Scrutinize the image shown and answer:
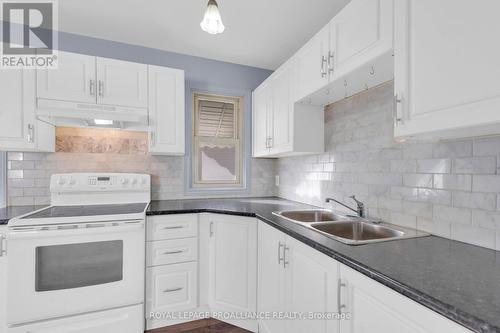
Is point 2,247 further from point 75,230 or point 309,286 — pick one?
point 309,286

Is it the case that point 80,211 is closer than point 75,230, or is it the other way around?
point 75,230

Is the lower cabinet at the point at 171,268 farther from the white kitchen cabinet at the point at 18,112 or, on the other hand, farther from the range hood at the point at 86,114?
the white kitchen cabinet at the point at 18,112

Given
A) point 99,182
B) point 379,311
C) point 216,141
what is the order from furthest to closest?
point 216,141, point 99,182, point 379,311

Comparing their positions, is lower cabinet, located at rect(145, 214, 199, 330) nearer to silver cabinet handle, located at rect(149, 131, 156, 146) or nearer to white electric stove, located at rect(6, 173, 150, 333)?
white electric stove, located at rect(6, 173, 150, 333)

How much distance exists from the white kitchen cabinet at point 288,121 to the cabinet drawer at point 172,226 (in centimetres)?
104

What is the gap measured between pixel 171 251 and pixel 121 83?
5.17 ft

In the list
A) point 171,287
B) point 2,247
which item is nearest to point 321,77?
point 171,287

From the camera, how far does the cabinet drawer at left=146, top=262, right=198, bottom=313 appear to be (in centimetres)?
196

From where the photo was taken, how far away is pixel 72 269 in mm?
1700

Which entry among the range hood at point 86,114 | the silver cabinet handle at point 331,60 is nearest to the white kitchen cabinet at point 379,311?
the silver cabinet handle at point 331,60

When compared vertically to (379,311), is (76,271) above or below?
below

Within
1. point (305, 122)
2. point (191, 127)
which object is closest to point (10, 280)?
point (191, 127)

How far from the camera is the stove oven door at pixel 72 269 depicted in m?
1.60

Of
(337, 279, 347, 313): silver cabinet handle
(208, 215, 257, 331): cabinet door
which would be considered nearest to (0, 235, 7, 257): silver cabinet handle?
(208, 215, 257, 331): cabinet door
